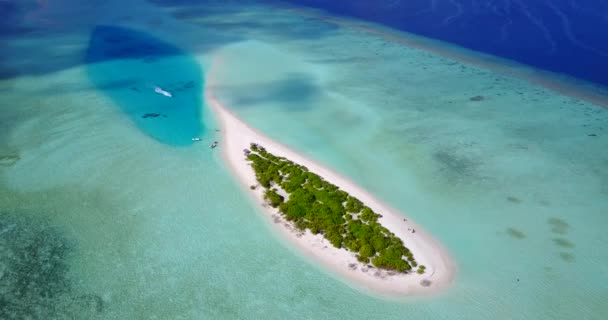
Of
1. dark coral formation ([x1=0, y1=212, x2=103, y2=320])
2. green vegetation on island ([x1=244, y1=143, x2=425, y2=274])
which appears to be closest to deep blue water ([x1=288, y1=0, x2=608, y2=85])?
green vegetation on island ([x1=244, y1=143, x2=425, y2=274])

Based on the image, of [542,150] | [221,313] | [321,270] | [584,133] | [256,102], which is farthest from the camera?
[256,102]

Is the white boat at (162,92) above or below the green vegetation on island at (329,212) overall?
above

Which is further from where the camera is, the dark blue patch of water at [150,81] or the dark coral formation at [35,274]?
the dark blue patch of water at [150,81]

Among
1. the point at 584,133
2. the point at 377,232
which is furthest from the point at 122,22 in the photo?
the point at 584,133

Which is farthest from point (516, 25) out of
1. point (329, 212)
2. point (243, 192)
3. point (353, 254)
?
point (353, 254)

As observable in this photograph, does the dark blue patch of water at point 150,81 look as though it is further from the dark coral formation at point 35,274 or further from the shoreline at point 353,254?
the dark coral formation at point 35,274

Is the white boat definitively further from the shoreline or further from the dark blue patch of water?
the shoreline

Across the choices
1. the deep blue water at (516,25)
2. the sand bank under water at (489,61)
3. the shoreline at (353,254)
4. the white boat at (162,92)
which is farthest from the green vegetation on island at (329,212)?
the deep blue water at (516,25)

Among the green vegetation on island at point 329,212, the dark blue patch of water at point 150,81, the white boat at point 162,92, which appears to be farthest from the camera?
the white boat at point 162,92

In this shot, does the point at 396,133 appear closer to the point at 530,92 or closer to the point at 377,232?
the point at 377,232
